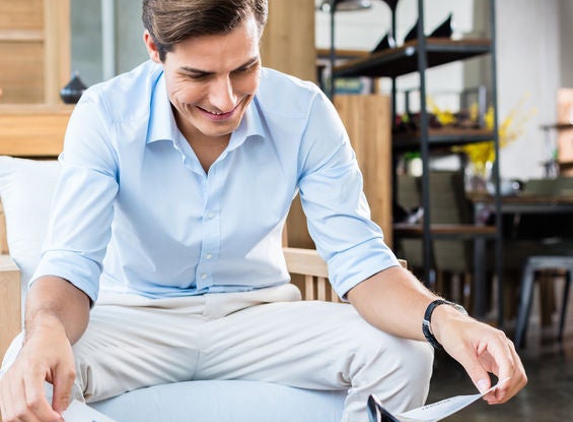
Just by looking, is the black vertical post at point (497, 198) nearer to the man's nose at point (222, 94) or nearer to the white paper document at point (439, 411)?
the man's nose at point (222, 94)

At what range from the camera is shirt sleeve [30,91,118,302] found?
151 centimetres

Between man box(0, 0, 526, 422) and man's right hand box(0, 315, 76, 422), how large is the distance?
0.06 m

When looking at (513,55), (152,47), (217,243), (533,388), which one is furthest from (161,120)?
(513,55)

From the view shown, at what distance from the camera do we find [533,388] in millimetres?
3734

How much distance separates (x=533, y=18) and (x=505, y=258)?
759 cm

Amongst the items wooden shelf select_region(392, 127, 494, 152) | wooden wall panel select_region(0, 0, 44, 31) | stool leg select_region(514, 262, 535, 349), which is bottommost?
stool leg select_region(514, 262, 535, 349)

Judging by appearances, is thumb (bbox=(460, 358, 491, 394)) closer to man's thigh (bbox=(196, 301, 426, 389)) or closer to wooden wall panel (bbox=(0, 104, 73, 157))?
man's thigh (bbox=(196, 301, 426, 389))

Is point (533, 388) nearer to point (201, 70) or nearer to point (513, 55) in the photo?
point (201, 70)

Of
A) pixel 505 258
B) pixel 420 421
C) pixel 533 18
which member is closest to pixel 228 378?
pixel 420 421

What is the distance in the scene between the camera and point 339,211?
170cm

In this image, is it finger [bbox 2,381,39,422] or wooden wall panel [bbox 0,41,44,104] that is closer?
finger [bbox 2,381,39,422]

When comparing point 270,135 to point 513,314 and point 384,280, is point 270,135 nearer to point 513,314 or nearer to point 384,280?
point 384,280

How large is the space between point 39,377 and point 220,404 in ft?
1.41

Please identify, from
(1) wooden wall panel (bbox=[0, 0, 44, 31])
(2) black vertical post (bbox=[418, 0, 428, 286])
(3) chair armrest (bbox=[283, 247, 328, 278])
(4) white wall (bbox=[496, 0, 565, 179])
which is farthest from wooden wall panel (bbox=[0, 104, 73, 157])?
(4) white wall (bbox=[496, 0, 565, 179])
